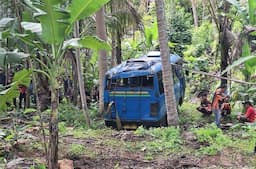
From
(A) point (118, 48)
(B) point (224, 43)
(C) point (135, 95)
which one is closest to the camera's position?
(C) point (135, 95)

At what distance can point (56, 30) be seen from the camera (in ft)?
16.4

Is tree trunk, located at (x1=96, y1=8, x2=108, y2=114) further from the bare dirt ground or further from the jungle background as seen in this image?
the bare dirt ground

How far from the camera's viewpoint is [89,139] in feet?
28.6

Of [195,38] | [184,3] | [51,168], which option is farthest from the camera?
[184,3]

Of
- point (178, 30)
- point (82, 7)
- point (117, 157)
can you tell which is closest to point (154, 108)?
point (117, 157)

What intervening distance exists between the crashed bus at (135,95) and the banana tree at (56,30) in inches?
227

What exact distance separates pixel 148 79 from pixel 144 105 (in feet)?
2.28

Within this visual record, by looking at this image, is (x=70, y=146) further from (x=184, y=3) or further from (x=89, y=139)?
(x=184, y=3)

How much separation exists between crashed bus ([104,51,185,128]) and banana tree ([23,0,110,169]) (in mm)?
5778

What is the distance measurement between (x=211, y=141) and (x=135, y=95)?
374cm

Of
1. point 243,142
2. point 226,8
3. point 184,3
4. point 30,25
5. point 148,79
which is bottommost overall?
point 243,142

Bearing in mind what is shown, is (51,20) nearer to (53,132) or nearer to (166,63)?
(53,132)

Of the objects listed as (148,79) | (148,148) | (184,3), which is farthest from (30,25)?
(184,3)

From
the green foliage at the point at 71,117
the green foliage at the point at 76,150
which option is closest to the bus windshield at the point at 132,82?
the green foliage at the point at 71,117
